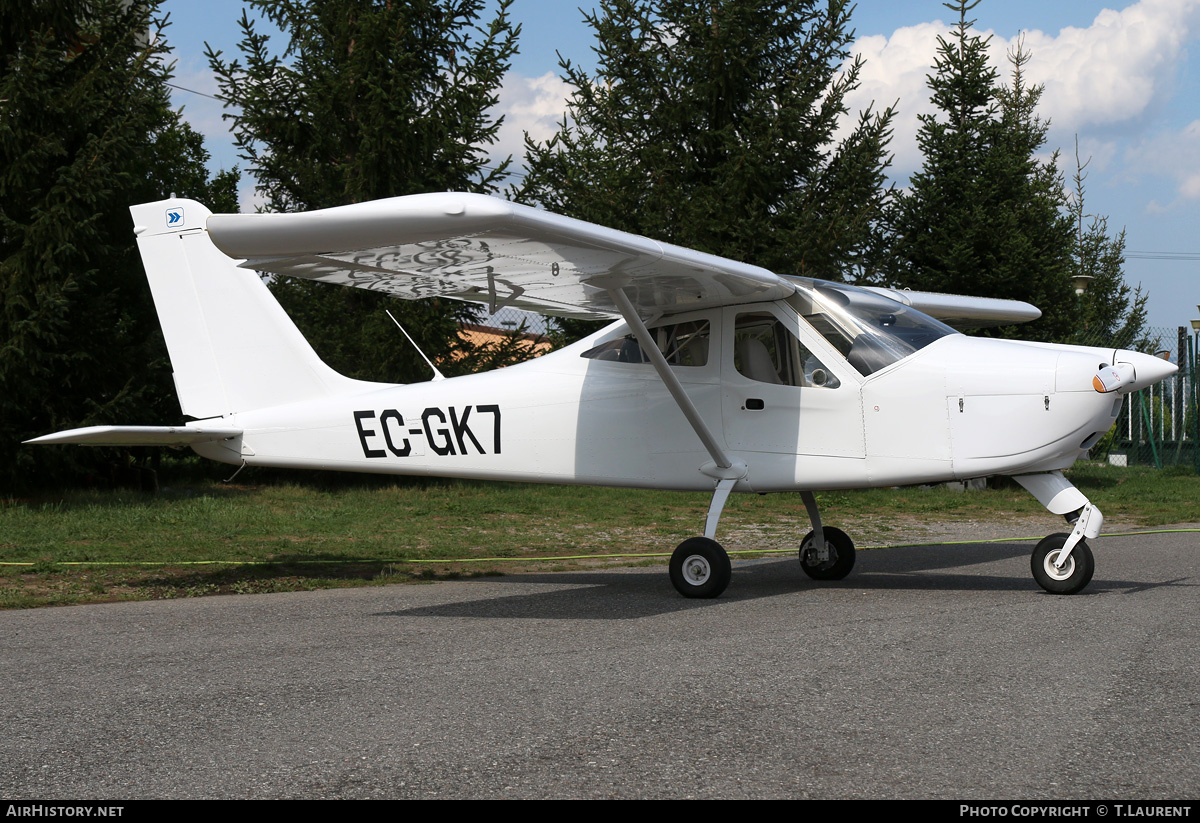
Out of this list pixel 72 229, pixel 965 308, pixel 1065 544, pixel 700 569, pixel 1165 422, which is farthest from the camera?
pixel 1165 422

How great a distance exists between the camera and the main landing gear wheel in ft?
24.2

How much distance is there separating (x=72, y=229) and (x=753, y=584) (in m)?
10.9

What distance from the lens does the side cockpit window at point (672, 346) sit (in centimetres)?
875

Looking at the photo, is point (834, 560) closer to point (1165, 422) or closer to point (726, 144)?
point (726, 144)

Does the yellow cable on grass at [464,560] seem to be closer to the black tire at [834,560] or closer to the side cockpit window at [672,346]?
the black tire at [834,560]

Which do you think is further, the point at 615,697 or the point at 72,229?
the point at 72,229

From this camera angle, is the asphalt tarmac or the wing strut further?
the wing strut

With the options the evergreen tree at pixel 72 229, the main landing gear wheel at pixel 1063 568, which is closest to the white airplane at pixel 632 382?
the main landing gear wheel at pixel 1063 568

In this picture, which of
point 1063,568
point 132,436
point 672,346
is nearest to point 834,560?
point 1063,568

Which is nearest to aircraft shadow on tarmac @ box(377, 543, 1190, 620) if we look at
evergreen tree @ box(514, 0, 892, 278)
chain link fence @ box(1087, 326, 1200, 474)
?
evergreen tree @ box(514, 0, 892, 278)

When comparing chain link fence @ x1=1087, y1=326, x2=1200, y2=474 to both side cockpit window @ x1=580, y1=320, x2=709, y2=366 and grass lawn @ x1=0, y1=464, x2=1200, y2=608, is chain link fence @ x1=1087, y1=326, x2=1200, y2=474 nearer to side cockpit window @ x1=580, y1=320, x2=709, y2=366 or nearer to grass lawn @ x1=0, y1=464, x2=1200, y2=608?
grass lawn @ x1=0, y1=464, x2=1200, y2=608

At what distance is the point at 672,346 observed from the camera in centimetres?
884

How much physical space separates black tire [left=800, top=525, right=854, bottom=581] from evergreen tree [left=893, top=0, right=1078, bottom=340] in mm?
10504
